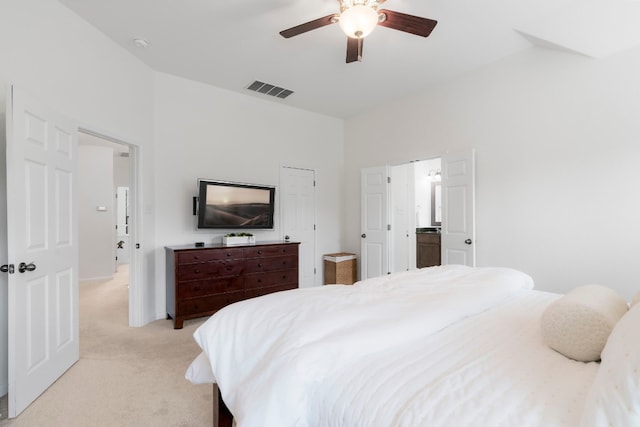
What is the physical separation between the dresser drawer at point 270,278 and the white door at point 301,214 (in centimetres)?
71

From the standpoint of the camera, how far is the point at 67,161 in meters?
2.45

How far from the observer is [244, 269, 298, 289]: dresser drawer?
3.79m

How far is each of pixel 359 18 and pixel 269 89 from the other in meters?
2.48

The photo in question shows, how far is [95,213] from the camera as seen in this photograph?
5.90 m

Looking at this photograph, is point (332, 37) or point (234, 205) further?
point (234, 205)

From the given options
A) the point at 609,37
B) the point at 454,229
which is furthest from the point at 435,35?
the point at 454,229

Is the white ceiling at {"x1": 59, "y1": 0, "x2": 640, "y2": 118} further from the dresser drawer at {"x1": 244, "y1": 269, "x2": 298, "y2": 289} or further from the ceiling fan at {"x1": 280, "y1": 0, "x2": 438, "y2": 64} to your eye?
the dresser drawer at {"x1": 244, "y1": 269, "x2": 298, "y2": 289}

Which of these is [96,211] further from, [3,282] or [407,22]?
[407,22]

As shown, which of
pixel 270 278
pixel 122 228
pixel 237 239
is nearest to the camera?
pixel 237 239

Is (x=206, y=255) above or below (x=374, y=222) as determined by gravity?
below

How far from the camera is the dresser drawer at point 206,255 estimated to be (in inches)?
130

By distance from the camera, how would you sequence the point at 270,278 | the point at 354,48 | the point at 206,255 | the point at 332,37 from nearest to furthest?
the point at 354,48 < the point at 332,37 < the point at 206,255 < the point at 270,278

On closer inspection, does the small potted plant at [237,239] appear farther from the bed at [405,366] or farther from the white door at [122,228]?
the white door at [122,228]

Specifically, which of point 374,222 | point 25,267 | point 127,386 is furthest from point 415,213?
point 25,267
